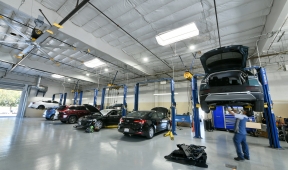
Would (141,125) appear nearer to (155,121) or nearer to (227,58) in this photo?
(155,121)

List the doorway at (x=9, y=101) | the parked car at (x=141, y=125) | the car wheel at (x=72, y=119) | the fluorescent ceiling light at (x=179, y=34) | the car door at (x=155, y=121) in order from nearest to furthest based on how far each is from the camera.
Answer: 1. the fluorescent ceiling light at (x=179, y=34)
2. the parked car at (x=141, y=125)
3. the car door at (x=155, y=121)
4. the car wheel at (x=72, y=119)
5. the doorway at (x=9, y=101)

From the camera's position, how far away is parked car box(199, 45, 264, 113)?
2.42 metres

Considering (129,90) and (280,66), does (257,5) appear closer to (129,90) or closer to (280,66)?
(280,66)

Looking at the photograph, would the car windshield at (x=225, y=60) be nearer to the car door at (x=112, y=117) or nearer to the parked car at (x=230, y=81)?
the parked car at (x=230, y=81)

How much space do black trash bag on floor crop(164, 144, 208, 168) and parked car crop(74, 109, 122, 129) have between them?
490cm

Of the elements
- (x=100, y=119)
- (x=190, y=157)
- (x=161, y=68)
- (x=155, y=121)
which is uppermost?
(x=161, y=68)

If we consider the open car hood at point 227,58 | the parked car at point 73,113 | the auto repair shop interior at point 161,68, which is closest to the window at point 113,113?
the auto repair shop interior at point 161,68

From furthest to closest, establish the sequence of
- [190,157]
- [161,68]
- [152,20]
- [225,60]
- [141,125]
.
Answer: [161,68] → [152,20] → [141,125] → [190,157] → [225,60]

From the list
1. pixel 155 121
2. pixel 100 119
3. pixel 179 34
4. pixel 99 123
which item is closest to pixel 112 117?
pixel 100 119

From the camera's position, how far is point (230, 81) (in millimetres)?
2639

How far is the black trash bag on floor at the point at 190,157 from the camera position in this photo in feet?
9.28

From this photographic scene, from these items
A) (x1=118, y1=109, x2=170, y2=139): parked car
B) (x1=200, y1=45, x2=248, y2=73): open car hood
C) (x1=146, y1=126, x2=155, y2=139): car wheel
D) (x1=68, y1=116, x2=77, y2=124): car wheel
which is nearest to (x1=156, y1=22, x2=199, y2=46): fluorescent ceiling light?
(x1=200, y1=45, x2=248, y2=73): open car hood

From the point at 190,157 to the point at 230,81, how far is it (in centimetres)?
196

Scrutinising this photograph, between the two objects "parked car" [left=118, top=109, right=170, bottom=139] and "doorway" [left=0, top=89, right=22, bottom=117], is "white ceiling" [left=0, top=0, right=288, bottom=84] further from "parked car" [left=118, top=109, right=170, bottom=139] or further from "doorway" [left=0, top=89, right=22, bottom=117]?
"doorway" [left=0, top=89, right=22, bottom=117]
